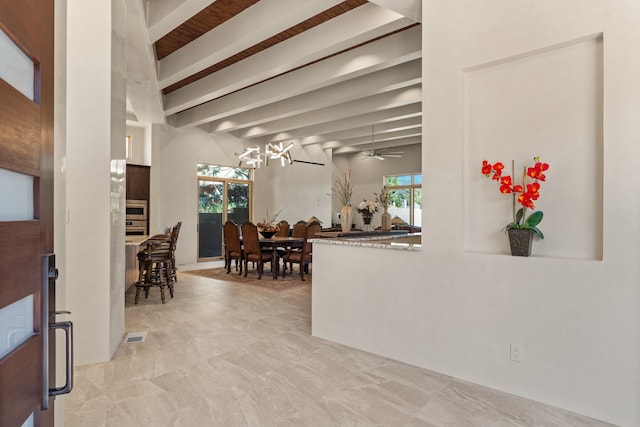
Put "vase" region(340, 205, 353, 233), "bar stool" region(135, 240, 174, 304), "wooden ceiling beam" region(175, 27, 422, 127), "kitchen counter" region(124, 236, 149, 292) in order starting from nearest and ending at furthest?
1. "vase" region(340, 205, 353, 233)
2. "wooden ceiling beam" region(175, 27, 422, 127)
3. "bar stool" region(135, 240, 174, 304)
4. "kitchen counter" region(124, 236, 149, 292)

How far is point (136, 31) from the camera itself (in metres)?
4.18

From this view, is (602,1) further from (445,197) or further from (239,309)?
(239,309)

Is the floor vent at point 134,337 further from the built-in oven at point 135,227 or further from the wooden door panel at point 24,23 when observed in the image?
the built-in oven at point 135,227

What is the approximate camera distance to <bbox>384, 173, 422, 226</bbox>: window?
39.7 ft

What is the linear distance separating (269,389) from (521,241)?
200 centimetres

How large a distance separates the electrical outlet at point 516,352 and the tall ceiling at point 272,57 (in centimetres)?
289

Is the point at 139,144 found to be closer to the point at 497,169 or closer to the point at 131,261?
the point at 131,261

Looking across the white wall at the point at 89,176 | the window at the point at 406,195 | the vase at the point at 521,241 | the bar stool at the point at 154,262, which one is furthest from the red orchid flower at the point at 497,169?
the window at the point at 406,195

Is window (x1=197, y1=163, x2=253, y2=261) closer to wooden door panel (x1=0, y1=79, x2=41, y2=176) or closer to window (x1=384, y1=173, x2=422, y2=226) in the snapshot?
window (x1=384, y1=173, x2=422, y2=226)

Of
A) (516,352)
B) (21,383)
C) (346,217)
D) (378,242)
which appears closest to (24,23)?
(21,383)

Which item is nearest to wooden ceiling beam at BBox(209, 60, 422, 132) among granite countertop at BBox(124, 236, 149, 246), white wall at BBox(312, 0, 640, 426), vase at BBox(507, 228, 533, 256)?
white wall at BBox(312, 0, 640, 426)

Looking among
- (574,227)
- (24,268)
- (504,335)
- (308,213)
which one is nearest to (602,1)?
(574,227)

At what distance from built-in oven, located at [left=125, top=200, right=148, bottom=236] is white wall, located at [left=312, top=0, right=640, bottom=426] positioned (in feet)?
20.7

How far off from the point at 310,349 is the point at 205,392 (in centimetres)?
108
